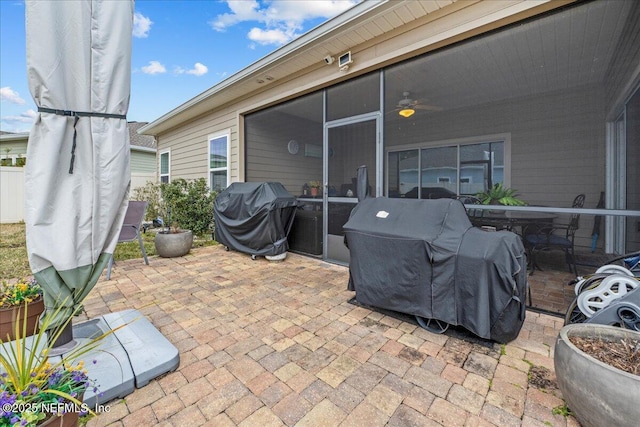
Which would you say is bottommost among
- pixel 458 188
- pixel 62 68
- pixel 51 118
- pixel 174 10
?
pixel 458 188

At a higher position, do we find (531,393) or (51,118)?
(51,118)

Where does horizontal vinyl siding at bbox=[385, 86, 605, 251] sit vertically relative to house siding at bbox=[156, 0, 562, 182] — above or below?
below

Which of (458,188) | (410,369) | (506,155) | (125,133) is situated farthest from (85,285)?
(506,155)

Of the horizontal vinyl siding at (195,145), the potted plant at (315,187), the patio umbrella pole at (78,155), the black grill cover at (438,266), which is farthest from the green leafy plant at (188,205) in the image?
the black grill cover at (438,266)

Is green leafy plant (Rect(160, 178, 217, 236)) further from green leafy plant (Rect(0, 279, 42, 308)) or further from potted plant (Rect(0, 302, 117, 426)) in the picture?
potted plant (Rect(0, 302, 117, 426))

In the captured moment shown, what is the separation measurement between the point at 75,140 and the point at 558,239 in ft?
12.9

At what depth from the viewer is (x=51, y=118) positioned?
4.98 feet

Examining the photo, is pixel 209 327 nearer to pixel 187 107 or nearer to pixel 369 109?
pixel 369 109

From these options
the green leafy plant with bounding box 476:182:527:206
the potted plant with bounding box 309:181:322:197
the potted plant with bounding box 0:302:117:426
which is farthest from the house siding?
the potted plant with bounding box 0:302:117:426

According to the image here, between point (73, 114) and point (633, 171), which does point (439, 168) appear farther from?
point (73, 114)

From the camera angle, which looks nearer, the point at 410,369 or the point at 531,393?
the point at 531,393

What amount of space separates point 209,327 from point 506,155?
11.1ft

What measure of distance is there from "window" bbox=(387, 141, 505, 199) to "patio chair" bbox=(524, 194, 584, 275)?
2.12ft

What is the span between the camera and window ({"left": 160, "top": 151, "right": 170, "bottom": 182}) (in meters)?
9.65
